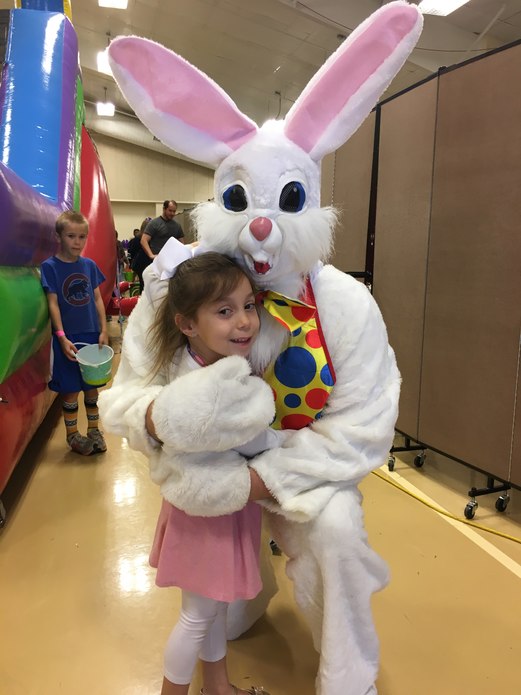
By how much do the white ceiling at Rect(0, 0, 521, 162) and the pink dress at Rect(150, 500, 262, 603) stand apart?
15.0 ft

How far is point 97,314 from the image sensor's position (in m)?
2.20

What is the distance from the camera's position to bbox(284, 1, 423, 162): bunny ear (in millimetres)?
834

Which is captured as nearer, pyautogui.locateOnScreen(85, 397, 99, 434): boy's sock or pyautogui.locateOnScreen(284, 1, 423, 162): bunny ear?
pyautogui.locateOnScreen(284, 1, 423, 162): bunny ear

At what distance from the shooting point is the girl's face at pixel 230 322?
790 mm

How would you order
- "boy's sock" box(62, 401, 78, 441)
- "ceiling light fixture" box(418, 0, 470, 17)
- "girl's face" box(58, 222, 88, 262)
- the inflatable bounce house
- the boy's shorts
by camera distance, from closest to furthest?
the inflatable bounce house → "girl's face" box(58, 222, 88, 262) → the boy's shorts → "boy's sock" box(62, 401, 78, 441) → "ceiling light fixture" box(418, 0, 470, 17)

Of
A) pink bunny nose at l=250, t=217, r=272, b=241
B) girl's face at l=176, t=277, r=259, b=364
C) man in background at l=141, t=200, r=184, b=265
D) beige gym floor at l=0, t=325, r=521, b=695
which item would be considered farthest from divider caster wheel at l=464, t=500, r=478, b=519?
man in background at l=141, t=200, r=184, b=265

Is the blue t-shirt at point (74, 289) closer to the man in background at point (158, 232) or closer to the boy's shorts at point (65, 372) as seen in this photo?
the boy's shorts at point (65, 372)

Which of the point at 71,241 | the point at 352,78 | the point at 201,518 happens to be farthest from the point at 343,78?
the point at 71,241

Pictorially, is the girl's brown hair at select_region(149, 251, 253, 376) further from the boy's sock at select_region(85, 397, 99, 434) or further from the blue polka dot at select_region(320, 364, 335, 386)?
the boy's sock at select_region(85, 397, 99, 434)

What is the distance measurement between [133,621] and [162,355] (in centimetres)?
79

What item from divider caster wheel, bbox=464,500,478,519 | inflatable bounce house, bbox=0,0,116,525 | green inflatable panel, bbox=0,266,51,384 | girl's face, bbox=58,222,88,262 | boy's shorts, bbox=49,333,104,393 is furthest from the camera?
boy's shorts, bbox=49,333,104,393

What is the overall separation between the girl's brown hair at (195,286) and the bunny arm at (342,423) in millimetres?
185

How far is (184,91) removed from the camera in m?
0.87

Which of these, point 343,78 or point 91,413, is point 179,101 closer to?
point 343,78
